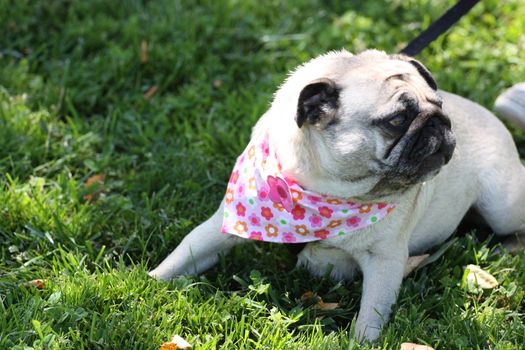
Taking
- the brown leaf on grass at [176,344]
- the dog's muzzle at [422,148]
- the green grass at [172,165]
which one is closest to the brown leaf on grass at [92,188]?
the green grass at [172,165]

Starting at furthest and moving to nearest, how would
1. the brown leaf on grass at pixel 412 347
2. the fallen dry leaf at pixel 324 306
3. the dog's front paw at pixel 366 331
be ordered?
the fallen dry leaf at pixel 324 306, the dog's front paw at pixel 366 331, the brown leaf on grass at pixel 412 347

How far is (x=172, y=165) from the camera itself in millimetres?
4188

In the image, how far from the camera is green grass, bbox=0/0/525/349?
121 inches

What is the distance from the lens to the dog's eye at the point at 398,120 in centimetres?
280

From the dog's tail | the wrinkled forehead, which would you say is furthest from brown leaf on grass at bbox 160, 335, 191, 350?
the dog's tail

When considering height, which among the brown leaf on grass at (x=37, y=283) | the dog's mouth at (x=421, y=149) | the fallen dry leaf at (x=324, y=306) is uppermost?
the dog's mouth at (x=421, y=149)

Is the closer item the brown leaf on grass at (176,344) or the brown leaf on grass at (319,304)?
the brown leaf on grass at (176,344)

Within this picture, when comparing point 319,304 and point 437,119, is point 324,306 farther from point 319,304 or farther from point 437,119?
point 437,119

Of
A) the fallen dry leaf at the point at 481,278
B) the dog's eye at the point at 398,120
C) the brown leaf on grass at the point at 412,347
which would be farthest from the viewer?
the fallen dry leaf at the point at 481,278

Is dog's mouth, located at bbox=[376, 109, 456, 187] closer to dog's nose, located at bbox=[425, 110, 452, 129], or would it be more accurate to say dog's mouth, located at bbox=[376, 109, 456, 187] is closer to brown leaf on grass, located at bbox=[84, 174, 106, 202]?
dog's nose, located at bbox=[425, 110, 452, 129]

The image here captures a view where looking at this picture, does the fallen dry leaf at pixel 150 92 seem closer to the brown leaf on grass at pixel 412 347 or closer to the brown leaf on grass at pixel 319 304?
the brown leaf on grass at pixel 319 304

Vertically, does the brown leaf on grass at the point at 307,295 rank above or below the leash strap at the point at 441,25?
below

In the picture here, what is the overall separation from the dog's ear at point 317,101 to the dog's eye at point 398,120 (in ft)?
0.73

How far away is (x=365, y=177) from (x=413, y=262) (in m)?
0.75
